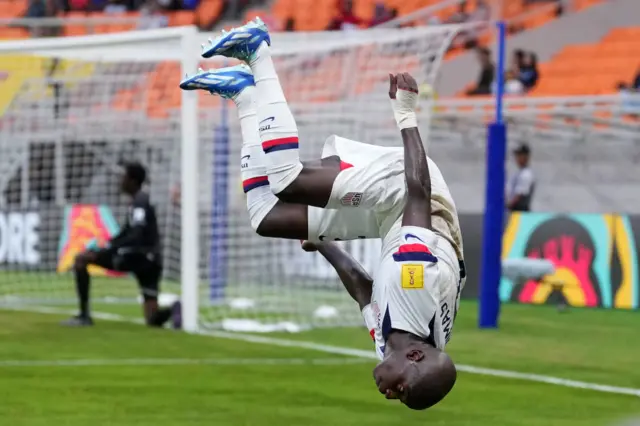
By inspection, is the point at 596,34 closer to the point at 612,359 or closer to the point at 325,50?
the point at 325,50

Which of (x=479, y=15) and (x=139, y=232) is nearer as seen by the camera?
(x=139, y=232)

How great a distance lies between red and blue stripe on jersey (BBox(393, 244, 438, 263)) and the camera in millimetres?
7551

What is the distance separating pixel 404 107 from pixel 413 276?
1014mm

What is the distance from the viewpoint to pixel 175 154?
1966 centimetres

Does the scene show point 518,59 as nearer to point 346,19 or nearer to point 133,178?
point 346,19

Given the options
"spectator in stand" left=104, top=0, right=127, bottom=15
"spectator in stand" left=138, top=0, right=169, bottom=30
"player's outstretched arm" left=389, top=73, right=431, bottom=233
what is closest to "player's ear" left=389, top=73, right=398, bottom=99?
"player's outstretched arm" left=389, top=73, right=431, bottom=233

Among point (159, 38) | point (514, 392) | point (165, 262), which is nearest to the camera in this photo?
point (514, 392)

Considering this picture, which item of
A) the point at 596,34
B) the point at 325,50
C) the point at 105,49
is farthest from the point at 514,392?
the point at 596,34

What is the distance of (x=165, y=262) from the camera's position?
17703 millimetres

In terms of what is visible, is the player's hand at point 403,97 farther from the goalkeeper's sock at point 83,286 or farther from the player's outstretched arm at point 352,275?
the goalkeeper's sock at point 83,286

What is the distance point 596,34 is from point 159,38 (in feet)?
40.2

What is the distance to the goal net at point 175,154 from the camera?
49.9 ft

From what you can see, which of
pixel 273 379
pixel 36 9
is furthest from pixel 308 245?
pixel 36 9

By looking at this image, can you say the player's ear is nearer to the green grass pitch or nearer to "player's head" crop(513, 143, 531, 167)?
the green grass pitch
